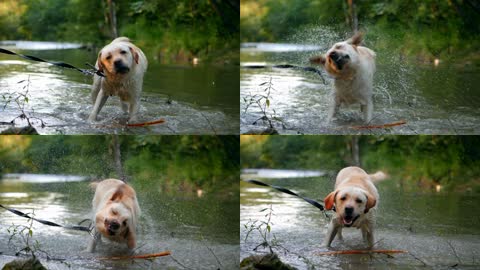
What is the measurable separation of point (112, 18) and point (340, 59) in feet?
13.1

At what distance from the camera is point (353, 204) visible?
19.1 feet

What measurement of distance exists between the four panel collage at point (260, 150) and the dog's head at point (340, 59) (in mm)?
14

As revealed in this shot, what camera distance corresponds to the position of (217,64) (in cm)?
908

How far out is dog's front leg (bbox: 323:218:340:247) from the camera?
617cm

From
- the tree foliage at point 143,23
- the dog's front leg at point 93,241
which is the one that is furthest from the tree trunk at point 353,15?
the dog's front leg at point 93,241

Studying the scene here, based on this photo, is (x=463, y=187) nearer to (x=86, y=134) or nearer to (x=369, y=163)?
(x=369, y=163)

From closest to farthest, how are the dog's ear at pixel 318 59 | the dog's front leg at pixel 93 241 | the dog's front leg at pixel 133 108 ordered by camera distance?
the dog's front leg at pixel 93 241 < the dog's ear at pixel 318 59 < the dog's front leg at pixel 133 108

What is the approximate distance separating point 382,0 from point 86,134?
4010 mm

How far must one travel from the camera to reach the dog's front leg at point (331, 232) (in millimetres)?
6171

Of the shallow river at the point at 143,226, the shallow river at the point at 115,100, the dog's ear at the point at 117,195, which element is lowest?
the shallow river at the point at 143,226

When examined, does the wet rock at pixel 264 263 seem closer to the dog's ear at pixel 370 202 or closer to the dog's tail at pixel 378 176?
the dog's ear at pixel 370 202

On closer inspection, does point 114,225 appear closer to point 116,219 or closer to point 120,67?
point 116,219

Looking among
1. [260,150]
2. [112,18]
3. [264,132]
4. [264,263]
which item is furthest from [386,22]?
[264,263]

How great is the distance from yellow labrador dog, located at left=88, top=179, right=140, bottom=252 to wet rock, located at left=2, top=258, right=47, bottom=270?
493 mm
